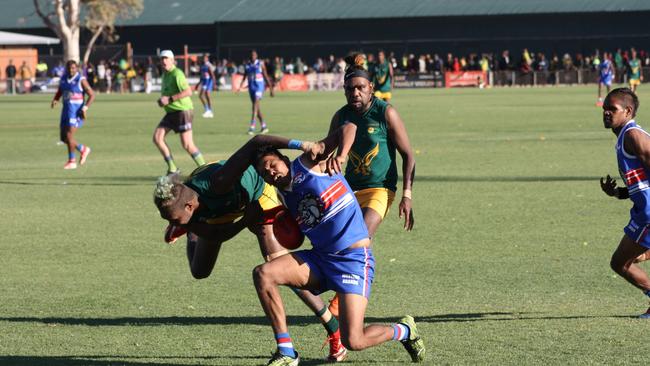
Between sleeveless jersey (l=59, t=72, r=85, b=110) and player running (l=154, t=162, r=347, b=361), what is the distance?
566 inches

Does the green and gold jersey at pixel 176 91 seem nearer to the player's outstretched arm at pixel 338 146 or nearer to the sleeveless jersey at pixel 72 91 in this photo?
the sleeveless jersey at pixel 72 91

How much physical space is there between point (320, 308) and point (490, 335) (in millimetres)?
1262

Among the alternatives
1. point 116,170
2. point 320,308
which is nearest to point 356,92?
point 320,308

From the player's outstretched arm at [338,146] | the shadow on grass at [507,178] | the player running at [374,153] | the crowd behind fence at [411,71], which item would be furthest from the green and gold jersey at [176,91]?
the crowd behind fence at [411,71]

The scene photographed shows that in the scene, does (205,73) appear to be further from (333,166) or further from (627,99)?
(333,166)

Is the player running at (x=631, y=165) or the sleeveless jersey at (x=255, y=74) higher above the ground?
the player running at (x=631, y=165)

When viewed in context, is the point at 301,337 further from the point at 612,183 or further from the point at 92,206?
the point at 92,206

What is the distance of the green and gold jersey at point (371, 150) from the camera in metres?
8.99

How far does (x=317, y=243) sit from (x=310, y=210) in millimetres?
242

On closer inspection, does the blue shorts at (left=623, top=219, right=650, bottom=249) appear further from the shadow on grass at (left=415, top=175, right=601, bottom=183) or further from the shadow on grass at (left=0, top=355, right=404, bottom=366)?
the shadow on grass at (left=415, top=175, right=601, bottom=183)

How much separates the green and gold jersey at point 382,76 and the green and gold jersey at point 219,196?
27.5m

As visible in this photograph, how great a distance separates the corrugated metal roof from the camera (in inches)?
3039

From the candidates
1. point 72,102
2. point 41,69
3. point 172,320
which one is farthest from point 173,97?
point 41,69

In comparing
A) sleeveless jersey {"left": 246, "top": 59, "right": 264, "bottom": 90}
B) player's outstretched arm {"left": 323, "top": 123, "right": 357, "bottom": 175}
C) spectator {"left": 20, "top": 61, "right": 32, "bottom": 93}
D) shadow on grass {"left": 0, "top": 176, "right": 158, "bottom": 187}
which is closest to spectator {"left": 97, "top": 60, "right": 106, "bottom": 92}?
spectator {"left": 20, "top": 61, "right": 32, "bottom": 93}
